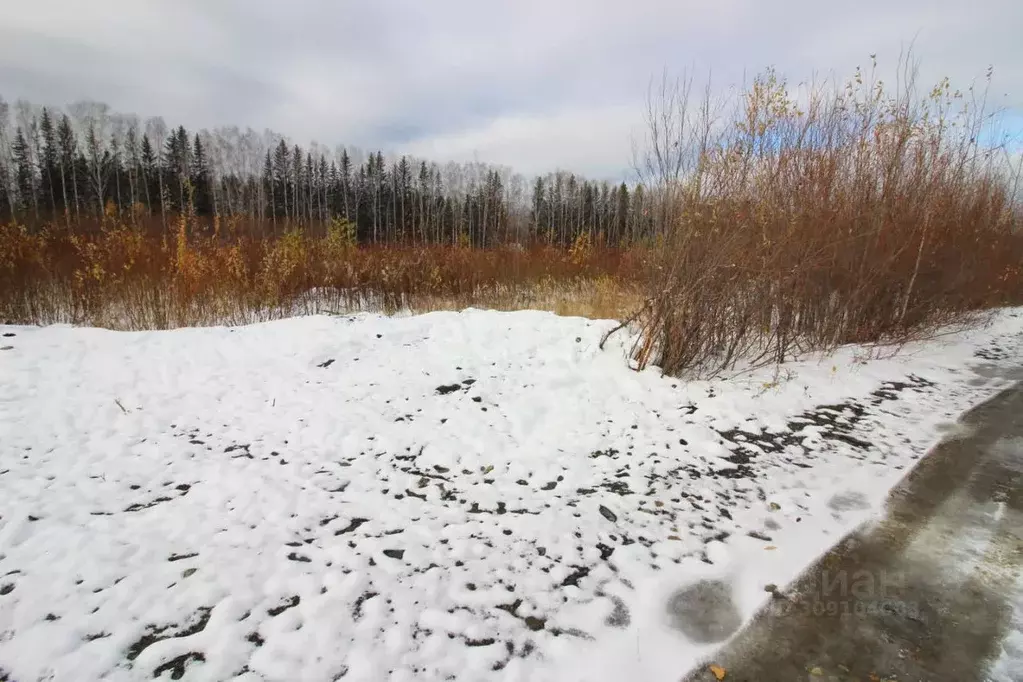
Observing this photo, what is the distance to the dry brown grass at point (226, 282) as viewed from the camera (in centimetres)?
862

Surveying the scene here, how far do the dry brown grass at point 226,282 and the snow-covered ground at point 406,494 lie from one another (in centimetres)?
235

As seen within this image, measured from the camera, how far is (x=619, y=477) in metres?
3.90

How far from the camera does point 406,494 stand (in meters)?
3.61

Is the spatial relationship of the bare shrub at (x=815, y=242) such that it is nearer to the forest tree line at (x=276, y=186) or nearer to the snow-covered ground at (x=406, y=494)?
the snow-covered ground at (x=406, y=494)

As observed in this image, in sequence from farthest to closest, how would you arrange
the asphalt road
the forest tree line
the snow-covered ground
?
the forest tree line → the snow-covered ground → the asphalt road

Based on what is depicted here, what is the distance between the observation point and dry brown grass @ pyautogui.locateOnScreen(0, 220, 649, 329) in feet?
28.3

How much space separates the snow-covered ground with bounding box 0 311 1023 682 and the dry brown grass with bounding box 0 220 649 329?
2.35 metres

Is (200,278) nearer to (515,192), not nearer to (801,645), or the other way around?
(801,645)

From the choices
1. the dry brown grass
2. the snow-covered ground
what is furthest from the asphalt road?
the dry brown grass

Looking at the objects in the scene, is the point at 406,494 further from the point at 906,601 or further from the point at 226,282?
the point at 226,282

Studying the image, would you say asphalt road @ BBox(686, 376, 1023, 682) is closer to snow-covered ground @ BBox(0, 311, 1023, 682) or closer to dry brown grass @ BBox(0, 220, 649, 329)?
snow-covered ground @ BBox(0, 311, 1023, 682)

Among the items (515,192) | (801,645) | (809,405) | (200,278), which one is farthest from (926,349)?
(515,192)

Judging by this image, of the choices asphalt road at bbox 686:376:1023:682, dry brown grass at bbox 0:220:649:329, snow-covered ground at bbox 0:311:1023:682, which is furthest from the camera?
dry brown grass at bbox 0:220:649:329

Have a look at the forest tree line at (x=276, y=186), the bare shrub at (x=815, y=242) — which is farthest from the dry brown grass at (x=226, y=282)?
the forest tree line at (x=276, y=186)
